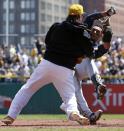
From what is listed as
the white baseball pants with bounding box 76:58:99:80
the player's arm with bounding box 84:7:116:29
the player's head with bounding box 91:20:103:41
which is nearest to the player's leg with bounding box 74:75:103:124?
the white baseball pants with bounding box 76:58:99:80

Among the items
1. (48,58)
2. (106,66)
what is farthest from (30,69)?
(48,58)

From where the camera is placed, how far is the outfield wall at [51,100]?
20578mm

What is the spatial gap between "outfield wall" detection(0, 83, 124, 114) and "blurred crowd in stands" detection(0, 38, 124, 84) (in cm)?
136

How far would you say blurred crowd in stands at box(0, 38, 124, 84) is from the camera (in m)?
22.5

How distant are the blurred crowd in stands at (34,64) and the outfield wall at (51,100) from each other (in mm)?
1364

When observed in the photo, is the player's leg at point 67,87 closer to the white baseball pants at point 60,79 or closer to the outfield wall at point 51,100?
the white baseball pants at point 60,79

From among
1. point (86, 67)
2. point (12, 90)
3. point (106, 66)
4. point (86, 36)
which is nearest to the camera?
point (86, 36)

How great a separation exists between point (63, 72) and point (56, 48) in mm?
457

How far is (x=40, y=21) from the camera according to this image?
113875mm

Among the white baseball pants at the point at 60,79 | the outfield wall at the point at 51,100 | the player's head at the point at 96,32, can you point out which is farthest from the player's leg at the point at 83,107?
the outfield wall at the point at 51,100

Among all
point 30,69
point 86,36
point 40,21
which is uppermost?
point 86,36

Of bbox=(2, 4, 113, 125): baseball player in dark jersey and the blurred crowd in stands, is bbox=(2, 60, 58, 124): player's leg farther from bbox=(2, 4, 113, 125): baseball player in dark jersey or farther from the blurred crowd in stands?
the blurred crowd in stands

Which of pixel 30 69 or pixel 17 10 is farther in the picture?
pixel 17 10

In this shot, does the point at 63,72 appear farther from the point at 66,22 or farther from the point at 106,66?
the point at 106,66
